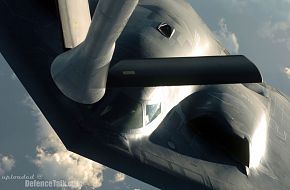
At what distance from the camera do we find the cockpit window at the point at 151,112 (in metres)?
16.5

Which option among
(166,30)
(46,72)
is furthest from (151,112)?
(46,72)

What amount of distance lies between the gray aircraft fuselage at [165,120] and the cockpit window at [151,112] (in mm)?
44

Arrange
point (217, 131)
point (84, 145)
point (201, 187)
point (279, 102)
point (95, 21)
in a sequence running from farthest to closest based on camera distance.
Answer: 1. point (279, 102)
2. point (217, 131)
3. point (201, 187)
4. point (84, 145)
5. point (95, 21)

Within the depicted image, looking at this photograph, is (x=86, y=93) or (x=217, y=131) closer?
(x=86, y=93)

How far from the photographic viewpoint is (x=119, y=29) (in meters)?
10.1

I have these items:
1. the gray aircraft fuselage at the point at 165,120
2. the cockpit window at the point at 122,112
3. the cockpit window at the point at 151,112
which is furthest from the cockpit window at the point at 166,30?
the cockpit window at the point at 122,112

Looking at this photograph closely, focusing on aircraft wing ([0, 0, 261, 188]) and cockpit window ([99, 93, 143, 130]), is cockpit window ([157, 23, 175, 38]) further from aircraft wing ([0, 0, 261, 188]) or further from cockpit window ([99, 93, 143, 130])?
aircraft wing ([0, 0, 261, 188])

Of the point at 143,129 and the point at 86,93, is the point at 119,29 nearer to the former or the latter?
the point at 86,93

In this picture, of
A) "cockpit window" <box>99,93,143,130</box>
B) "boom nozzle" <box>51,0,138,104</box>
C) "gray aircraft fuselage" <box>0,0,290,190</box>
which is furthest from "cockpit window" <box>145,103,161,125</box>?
"boom nozzle" <box>51,0,138,104</box>

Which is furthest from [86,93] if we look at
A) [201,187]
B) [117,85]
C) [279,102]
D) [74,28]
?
[279,102]

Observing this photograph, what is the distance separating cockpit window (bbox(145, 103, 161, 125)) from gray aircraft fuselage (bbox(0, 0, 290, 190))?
44 millimetres

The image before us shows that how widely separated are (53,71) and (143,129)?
18.6 feet

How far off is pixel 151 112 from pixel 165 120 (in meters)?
1.32

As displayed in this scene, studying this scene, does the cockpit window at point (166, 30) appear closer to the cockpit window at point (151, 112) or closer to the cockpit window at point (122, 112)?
the cockpit window at point (151, 112)
